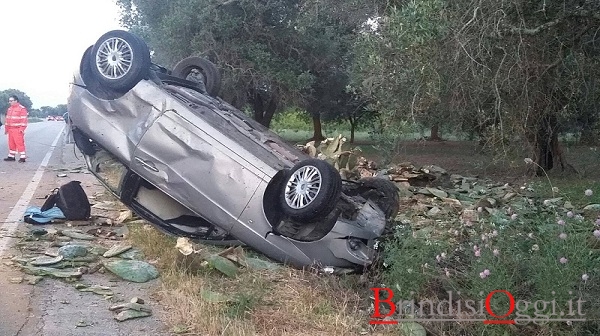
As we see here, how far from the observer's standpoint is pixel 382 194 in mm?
6434

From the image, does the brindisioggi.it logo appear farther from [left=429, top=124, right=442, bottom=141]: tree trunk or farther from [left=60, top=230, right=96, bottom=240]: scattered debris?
[left=429, top=124, right=442, bottom=141]: tree trunk

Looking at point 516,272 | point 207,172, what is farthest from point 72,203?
point 516,272

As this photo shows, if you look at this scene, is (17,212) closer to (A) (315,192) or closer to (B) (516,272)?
(A) (315,192)

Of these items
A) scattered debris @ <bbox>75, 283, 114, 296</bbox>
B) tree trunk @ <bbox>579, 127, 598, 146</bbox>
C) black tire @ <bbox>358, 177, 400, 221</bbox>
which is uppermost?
tree trunk @ <bbox>579, 127, 598, 146</bbox>

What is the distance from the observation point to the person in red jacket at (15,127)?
1449 cm

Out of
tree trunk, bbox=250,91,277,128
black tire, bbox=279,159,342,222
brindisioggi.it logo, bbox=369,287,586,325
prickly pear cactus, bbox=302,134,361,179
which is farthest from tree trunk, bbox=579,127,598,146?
tree trunk, bbox=250,91,277,128

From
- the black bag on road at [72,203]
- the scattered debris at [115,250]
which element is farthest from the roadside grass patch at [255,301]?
the black bag on road at [72,203]

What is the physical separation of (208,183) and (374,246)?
5.40 ft

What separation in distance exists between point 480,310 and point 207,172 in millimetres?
2930

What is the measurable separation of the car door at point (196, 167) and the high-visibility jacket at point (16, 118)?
9.47 m

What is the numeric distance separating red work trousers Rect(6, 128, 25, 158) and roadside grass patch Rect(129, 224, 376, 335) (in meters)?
10.1

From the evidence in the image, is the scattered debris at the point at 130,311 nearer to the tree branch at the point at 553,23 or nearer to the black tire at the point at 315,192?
the black tire at the point at 315,192

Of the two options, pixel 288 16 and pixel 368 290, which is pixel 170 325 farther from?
pixel 288 16

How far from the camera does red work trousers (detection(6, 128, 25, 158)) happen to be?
14.5 metres
